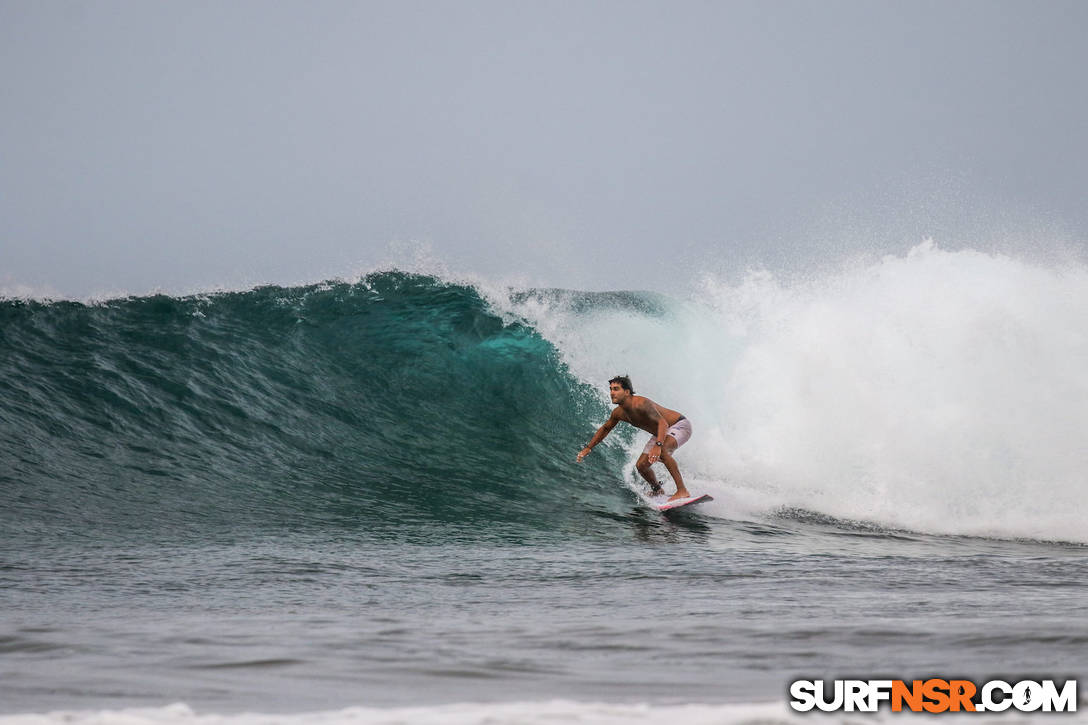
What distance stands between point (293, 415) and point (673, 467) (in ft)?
16.0

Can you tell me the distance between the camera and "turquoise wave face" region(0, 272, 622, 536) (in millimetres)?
8391

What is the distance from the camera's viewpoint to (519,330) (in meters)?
15.2

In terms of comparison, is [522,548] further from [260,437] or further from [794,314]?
[794,314]

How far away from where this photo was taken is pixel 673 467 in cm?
947

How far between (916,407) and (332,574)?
24.8ft

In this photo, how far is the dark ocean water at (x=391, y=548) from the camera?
3258mm

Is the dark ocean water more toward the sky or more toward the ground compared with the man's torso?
more toward the ground

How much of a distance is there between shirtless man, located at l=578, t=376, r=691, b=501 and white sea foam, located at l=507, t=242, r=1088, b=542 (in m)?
0.70

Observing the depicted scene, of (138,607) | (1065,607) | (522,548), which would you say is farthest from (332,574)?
(1065,607)

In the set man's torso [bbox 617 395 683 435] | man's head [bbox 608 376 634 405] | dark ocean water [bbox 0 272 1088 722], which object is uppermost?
man's head [bbox 608 376 634 405]

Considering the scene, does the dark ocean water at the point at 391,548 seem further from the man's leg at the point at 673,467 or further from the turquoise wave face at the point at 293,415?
the man's leg at the point at 673,467

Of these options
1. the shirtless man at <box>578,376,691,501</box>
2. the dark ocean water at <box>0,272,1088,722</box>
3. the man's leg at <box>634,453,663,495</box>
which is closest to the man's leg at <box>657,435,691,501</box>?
the shirtless man at <box>578,376,691,501</box>

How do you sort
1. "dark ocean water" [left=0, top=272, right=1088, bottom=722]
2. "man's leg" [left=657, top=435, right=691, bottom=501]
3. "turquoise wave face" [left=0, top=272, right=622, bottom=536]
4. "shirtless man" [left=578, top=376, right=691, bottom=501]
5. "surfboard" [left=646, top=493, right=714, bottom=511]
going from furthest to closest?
"shirtless man" [left=578, top=376, right=691, bottom=501], "man's leg" [left=657, top=435, right=691, bottom=501], "surfboard" [left=646, top=493, right=714, bottom=511], "turquoise wave face" [left=0, top=272, right=622, bottom=536], "dark ocean water" [left=0, top=272, right=1088, bottom=722]

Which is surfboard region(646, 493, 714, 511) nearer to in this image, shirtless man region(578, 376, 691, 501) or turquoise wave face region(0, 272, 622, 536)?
shirtless man region(578, 376, 691, 501)
